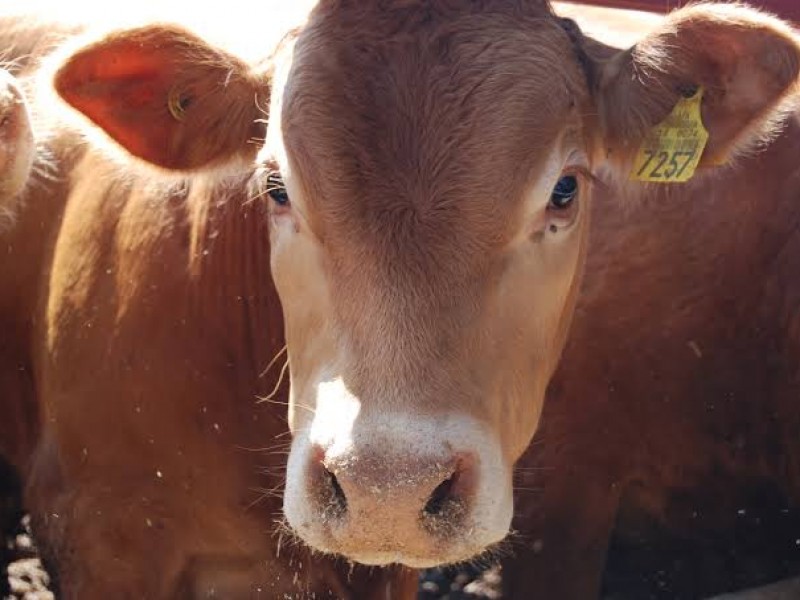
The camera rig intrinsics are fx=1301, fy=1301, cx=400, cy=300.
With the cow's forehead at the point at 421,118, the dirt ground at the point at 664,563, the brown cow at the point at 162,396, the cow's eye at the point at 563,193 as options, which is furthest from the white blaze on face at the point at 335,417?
the dirt ground at the point at 664,563

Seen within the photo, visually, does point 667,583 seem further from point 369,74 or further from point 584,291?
point 369,74

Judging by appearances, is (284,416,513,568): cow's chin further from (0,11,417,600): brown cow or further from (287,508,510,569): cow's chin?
(0,11,417,600): brown cow

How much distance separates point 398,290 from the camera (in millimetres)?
3100

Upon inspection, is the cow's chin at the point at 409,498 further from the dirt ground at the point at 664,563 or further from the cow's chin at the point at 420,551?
the dirt ground at the point at 664,563

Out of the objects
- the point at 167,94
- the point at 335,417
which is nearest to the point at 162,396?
the point at 167,94

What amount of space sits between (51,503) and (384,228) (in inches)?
74.4

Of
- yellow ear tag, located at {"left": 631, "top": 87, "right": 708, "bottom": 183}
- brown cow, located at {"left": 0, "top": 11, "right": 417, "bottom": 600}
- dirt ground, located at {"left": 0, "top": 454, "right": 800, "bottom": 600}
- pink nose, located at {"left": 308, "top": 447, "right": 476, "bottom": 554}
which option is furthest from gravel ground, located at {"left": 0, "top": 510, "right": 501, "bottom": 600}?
pink nose, located at {"left": 308, "top": 447, "right": 476, "bottom": 554}

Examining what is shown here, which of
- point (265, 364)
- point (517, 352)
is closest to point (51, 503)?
point (265, 364)

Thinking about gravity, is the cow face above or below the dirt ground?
above

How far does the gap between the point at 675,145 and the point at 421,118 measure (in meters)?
0.94

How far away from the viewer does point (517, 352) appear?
10.9ft

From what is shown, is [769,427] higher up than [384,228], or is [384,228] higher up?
[384,228]

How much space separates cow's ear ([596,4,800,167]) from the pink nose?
124cm

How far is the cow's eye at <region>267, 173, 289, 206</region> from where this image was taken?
351 centimetres
